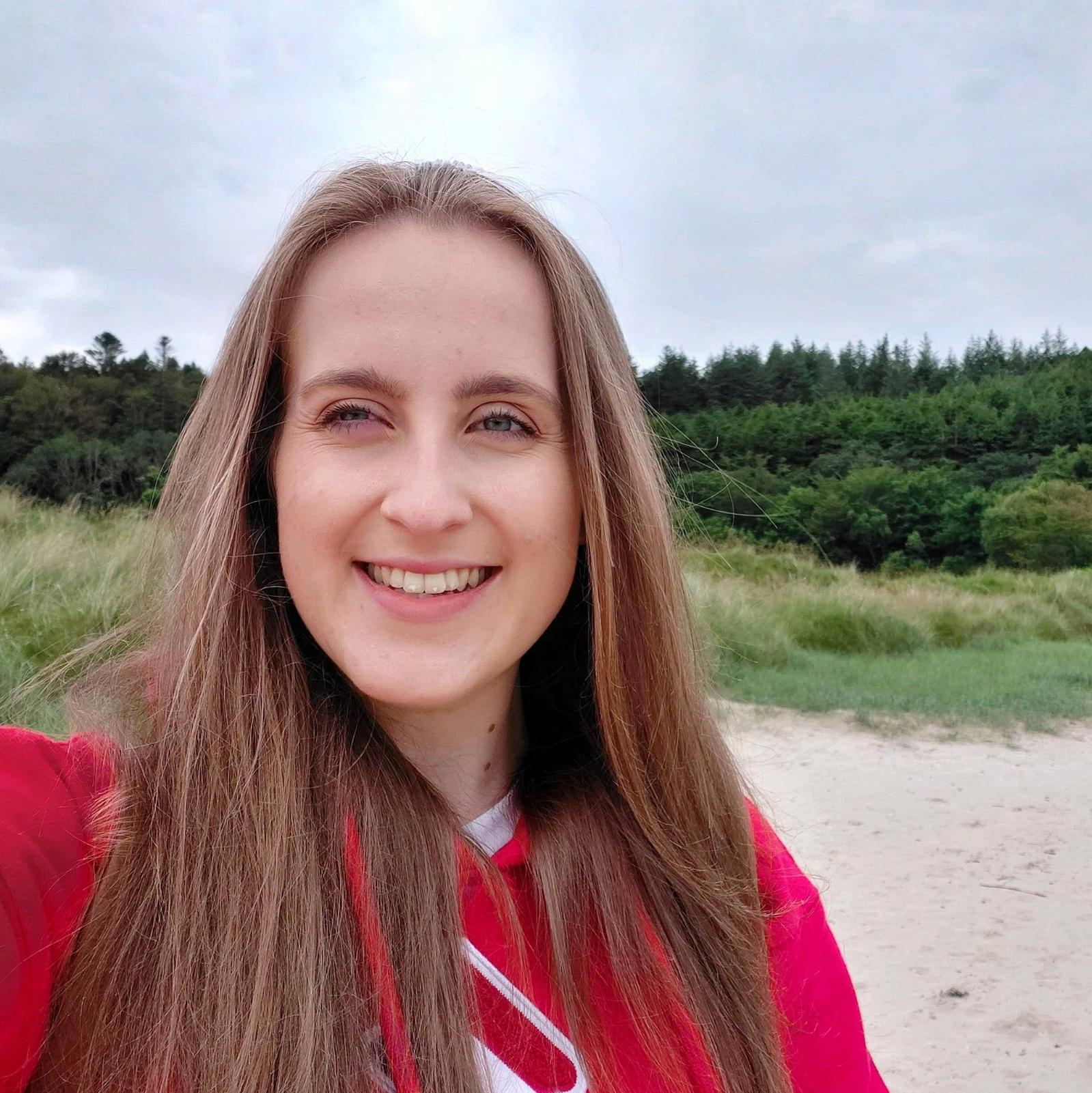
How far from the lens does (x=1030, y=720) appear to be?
6934 mm

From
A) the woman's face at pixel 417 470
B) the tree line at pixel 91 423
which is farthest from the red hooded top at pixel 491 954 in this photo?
the tree line at pixel 91 423

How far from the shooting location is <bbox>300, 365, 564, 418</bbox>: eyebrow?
1159 mm

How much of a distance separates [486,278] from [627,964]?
0.96 meters

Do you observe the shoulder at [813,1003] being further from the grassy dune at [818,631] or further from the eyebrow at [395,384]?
the grassy dune at [818,631]

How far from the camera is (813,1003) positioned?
1.31 meters

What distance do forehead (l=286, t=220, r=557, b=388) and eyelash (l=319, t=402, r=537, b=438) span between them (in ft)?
0.19

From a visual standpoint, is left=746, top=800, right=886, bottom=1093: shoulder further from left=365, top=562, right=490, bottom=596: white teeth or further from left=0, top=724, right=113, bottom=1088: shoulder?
left=0, top=724, right=113, bottom=1088: shoulder

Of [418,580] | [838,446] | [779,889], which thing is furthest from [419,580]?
[838,446]

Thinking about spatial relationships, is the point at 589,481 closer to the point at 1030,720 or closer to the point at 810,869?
the point at 810,869

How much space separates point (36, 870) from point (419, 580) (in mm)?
525

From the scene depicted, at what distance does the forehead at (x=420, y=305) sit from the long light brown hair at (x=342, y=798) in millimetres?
32

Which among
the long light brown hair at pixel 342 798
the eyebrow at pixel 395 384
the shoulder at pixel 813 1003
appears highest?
the eyebrow at pixel 395 384

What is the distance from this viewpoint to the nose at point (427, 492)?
43.6 inches

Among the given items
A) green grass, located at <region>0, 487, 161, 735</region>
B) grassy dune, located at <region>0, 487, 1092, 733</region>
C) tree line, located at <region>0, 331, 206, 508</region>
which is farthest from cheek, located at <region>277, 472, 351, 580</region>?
tree line, located at <region>0, 331, 206, 508</region>
